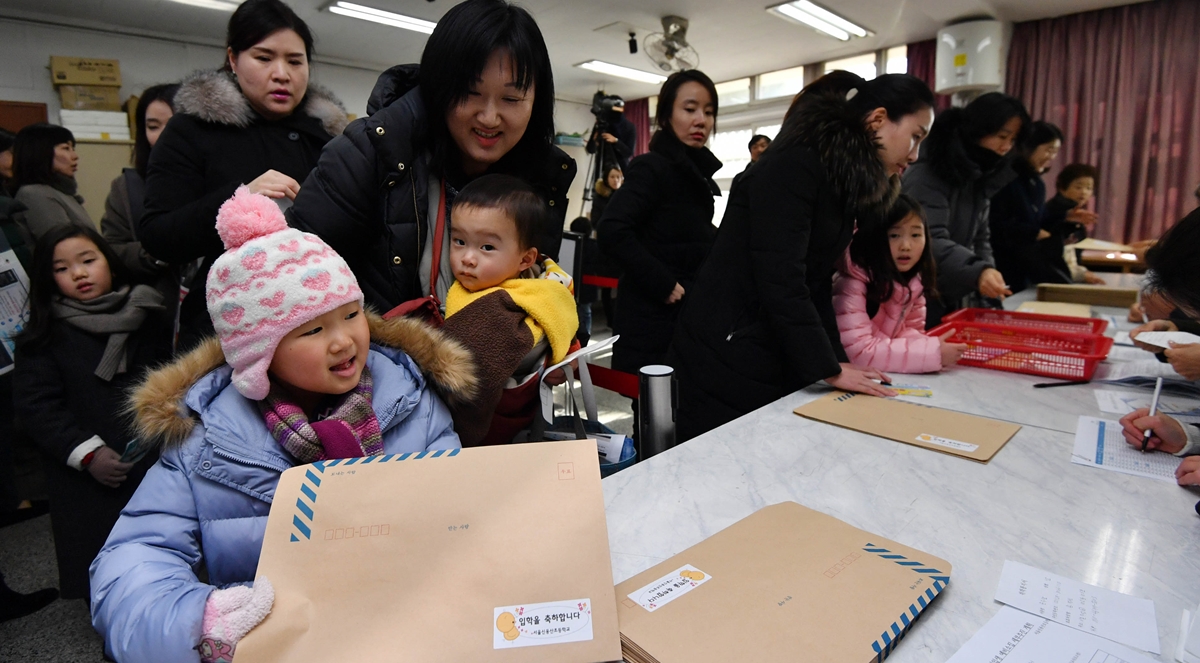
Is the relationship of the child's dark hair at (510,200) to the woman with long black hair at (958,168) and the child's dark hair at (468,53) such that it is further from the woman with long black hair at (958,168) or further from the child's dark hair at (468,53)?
the woman with long black hair at (958,168)

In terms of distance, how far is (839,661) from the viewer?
57 cm

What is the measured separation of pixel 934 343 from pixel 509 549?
1.39 meters

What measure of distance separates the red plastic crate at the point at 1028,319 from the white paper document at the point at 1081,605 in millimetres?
1426

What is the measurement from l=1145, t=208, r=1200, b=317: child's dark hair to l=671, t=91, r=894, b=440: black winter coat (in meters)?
0.51

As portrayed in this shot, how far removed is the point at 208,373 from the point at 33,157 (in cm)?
257

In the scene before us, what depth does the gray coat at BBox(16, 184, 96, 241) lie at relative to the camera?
2.40m

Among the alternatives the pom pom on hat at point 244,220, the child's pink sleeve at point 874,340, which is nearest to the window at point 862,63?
the child's pink sleeve at point 874,340

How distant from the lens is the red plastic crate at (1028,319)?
2.01 metres

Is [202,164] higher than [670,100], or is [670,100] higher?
[670,100]

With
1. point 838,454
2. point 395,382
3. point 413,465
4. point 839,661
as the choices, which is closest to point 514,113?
point 395,382

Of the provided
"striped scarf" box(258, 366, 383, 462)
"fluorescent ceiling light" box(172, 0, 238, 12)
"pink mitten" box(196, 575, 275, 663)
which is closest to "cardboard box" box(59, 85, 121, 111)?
"fluorescent ceiling light" box(172, 0, 238, 12)

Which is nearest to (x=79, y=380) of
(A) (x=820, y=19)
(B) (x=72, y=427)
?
(B) (x=72, y=427)

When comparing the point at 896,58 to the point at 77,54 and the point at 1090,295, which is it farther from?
the point at 77,54

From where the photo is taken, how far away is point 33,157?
8.20 ft
